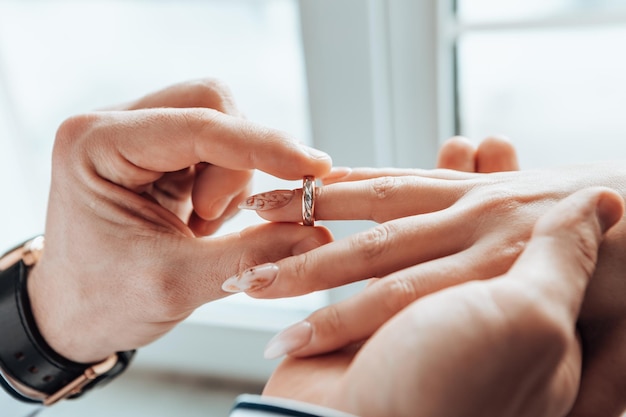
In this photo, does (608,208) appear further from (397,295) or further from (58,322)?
(58,322)

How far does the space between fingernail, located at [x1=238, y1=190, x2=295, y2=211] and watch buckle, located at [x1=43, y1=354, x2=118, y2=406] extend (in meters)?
0.34

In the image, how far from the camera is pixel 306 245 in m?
0.72

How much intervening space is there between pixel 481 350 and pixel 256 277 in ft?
0.91

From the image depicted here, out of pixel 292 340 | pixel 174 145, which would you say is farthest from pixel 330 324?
pixel 174 145

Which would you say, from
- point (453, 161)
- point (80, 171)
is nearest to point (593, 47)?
point (453, 161)

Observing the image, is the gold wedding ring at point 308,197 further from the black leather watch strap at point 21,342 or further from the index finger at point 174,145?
the black leather watch strap at point 21,342

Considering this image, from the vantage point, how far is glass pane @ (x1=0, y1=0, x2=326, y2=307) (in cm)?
115

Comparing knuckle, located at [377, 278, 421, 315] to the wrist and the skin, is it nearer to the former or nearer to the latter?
the skin

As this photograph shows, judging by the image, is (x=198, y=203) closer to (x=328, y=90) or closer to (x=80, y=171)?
(x=80, y=171)

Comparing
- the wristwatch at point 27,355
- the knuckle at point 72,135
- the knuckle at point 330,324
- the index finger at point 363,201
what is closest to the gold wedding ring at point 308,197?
the index finger at point 363,201

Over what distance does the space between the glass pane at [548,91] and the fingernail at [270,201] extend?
1.53ft

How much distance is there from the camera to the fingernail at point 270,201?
73 cm

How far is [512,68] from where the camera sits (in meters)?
1.05

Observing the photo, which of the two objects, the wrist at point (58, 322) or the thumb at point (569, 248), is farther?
the wrist at point (58, 322)
